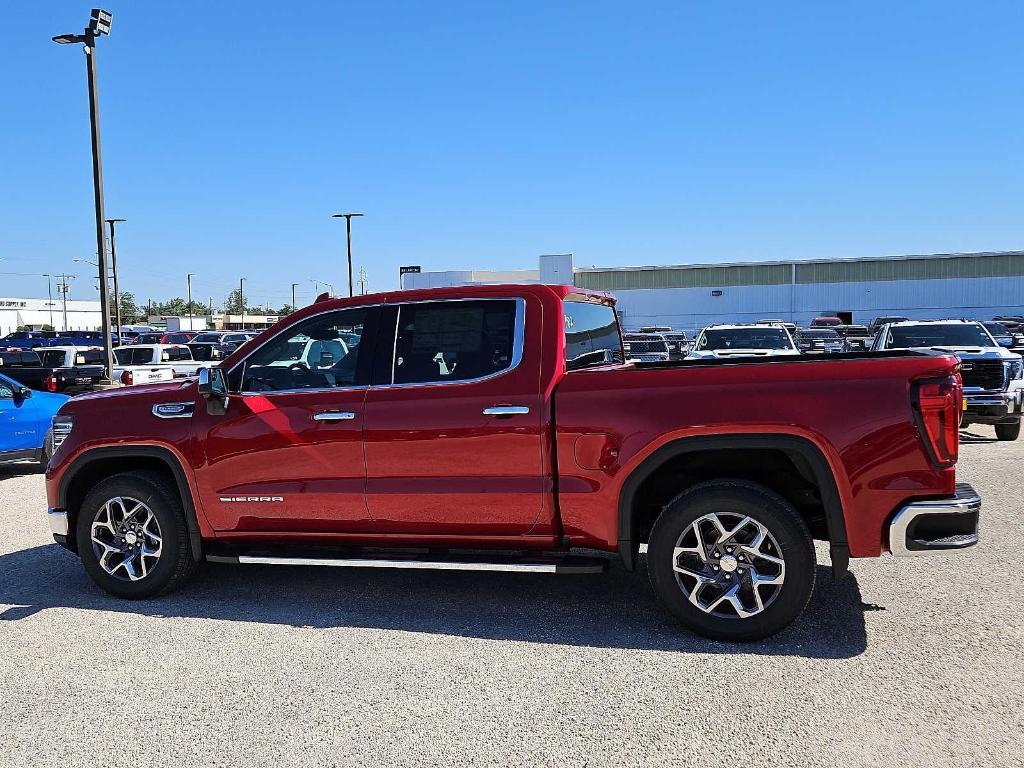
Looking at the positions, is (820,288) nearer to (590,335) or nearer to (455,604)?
(590,335)

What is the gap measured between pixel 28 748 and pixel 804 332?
39435 millimetres

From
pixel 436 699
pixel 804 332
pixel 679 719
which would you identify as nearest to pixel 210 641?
pixel 436 699

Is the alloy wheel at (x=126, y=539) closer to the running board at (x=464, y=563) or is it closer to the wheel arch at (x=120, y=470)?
the wheel arch at (x=120, y=470)

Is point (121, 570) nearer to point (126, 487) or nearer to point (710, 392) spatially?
point (126, 487)

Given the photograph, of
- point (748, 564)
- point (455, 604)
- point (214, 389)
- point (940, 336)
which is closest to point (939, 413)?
point (748, 564)

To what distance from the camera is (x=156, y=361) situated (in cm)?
2134

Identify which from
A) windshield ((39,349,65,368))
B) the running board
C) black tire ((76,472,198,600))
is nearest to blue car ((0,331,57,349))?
windshield ((39,349,65,368))

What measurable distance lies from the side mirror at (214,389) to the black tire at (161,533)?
66 cm

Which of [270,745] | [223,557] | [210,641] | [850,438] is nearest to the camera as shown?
[270,745]

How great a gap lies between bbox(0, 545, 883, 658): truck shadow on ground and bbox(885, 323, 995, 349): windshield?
31.9ft

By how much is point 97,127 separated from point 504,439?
17.7m

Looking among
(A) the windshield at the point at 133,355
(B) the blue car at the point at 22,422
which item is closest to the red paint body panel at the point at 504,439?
(B) the blue car at the point at 22,422

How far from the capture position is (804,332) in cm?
3978

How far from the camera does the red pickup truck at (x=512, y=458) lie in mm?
4398
